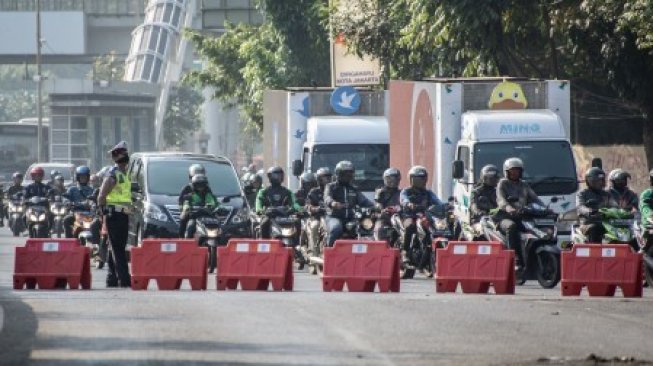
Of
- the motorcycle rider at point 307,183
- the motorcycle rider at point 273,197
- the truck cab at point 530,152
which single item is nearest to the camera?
the truck cab at point 530,152

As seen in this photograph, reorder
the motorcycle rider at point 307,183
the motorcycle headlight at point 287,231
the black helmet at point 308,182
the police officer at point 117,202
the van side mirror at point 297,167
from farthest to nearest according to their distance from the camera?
1. the van side mirror at point 297,167
2. the black helmet at point 308,182
3. the motorcycle rider at point 307,183
4. the motorcycle headlight at point 287,231
5. the police officer at point 117,202

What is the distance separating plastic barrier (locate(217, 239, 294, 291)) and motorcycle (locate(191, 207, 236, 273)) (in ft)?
15.6

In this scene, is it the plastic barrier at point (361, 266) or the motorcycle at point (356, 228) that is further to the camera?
the motorcycle at point (356, 228)

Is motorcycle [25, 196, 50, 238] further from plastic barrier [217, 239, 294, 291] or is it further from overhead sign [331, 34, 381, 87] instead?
plastic barrier [217, 239, 294, 291]

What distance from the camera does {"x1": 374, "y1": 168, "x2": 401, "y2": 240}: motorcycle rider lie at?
28109 millimetres

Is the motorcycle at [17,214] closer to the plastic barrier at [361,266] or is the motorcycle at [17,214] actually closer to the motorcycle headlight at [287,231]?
the motorcycle headlight at [287,231]

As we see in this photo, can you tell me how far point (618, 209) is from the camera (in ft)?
82.2

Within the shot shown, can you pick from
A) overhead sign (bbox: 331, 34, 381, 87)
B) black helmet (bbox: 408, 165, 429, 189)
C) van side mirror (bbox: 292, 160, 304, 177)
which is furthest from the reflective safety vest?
overhead sign (bbox: 331, 34, 381, 87)

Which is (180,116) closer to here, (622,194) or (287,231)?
(287,231)

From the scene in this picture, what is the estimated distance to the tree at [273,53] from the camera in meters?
54.8

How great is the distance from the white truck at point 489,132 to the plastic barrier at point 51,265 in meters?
6.24

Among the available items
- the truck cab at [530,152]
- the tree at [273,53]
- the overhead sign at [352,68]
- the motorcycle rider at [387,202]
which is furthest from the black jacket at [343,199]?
the tree at [273,53]

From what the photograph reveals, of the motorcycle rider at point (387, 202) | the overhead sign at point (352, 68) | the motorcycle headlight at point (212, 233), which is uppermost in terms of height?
the overhead sign at point (352, 68)

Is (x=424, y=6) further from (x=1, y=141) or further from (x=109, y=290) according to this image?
(x=1, y=141)
